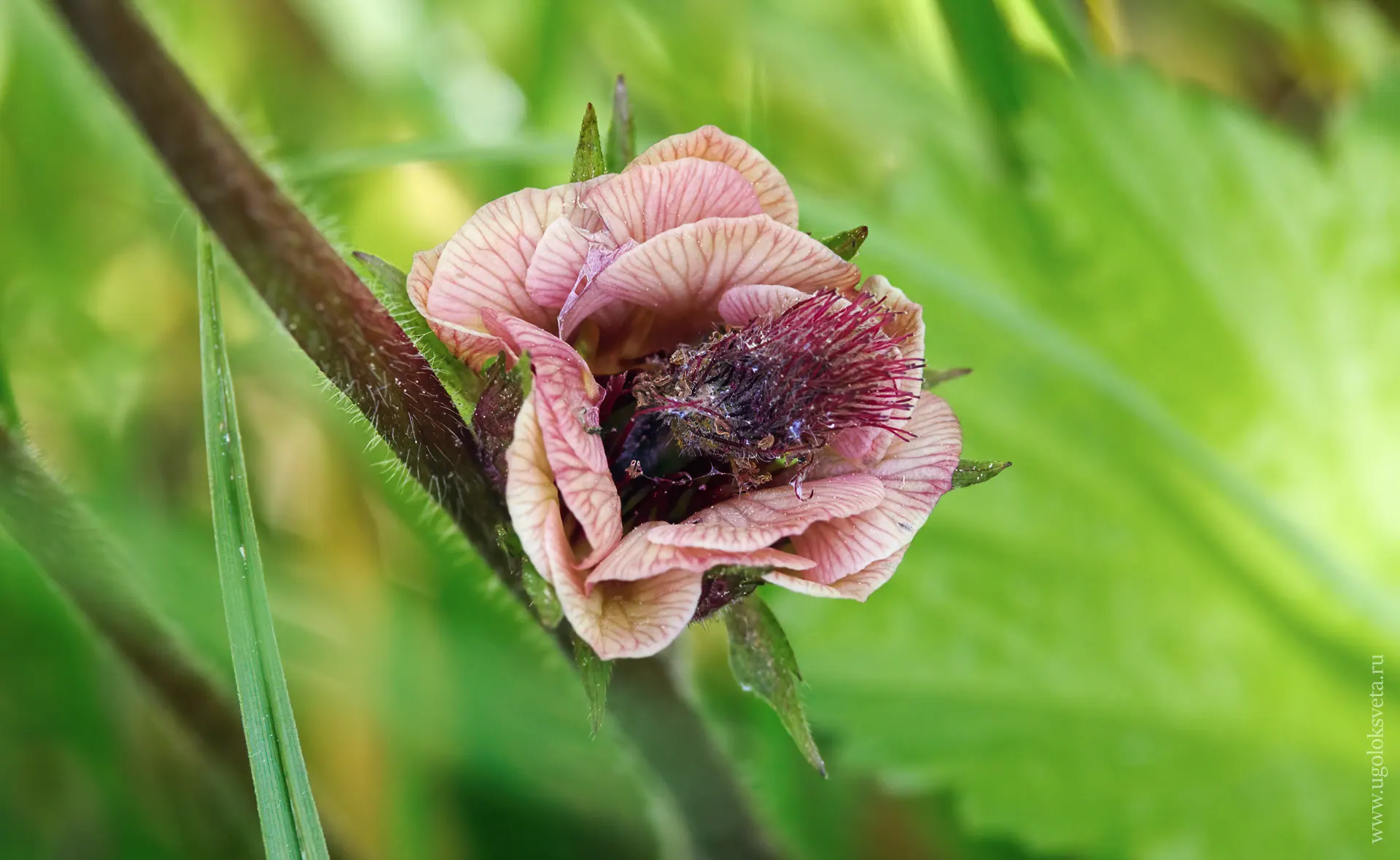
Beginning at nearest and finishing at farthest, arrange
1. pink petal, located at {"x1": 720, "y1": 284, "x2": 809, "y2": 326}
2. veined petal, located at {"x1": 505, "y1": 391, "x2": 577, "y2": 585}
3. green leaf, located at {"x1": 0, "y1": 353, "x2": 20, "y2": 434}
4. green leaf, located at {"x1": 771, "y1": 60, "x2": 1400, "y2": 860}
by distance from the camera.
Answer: veined petal, located at {"x1": 505, "y1": 391, "x2": 577, "y2": 585} → pink petal, located at {"x1": 720, "y1": 284, "x2": 809, "y2": 326} → green leaf, located at {"x1": 0, "y1": 353, "x2": 20, "y2": 434} → green leaf, located at {"x1": 771, "y1": 60, "x2": 1400, "y2": 860}

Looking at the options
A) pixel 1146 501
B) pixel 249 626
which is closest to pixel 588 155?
pixel 249 626

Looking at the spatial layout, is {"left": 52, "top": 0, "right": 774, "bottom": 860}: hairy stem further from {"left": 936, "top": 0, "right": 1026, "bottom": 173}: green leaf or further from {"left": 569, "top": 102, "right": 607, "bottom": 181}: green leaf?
{"left": 936, "top": 0, "right": 1026, "bottom": 173}: green leaf

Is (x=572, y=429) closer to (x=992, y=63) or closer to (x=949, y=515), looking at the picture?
(x=949, y=515)

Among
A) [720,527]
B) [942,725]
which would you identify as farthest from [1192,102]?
[720,527]

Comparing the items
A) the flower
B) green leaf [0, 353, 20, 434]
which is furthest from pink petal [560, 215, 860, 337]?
green leaf [0, 353, 20, 434]

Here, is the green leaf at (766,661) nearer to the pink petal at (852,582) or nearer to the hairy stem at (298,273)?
the pink petal at (852,582)
